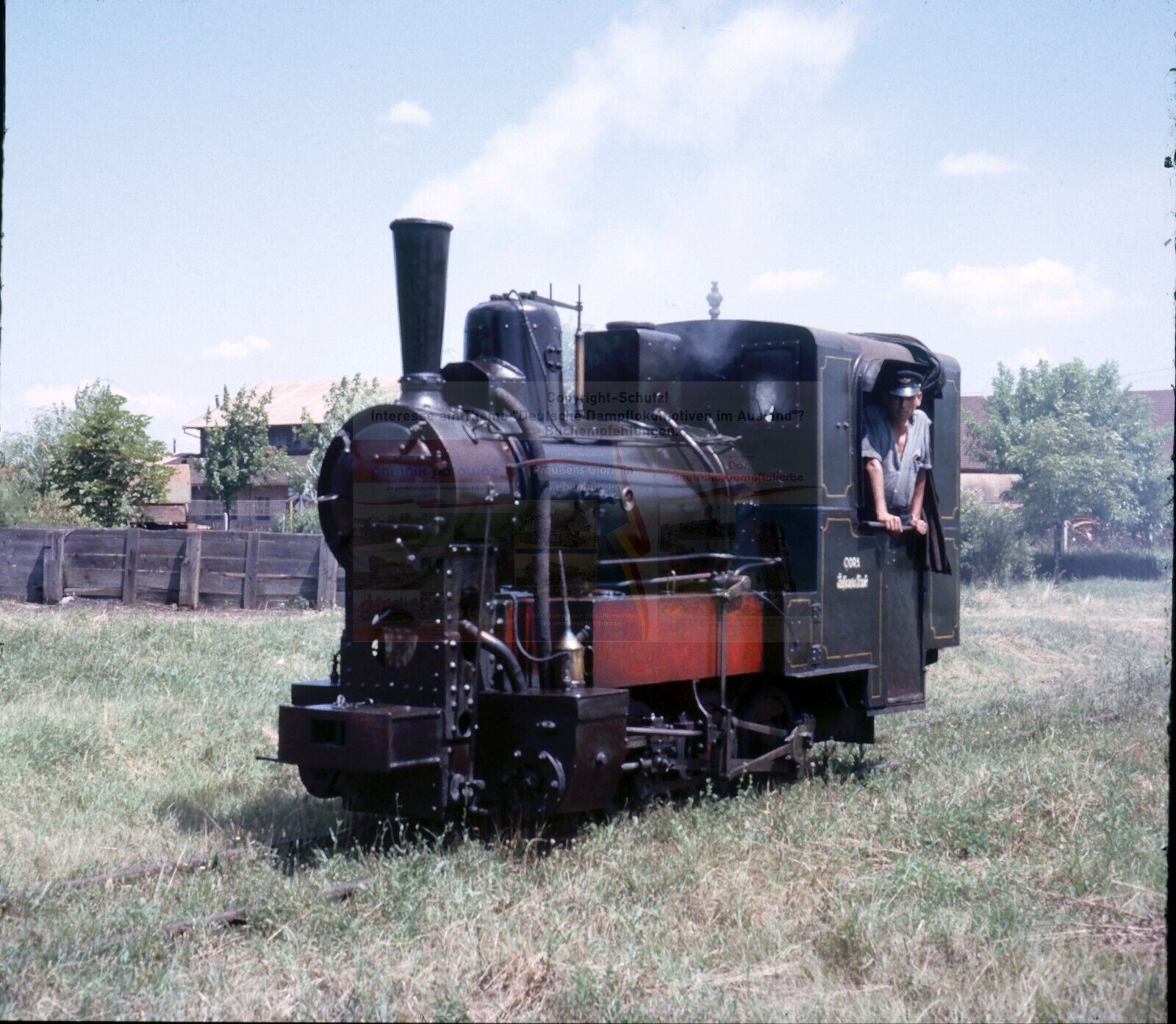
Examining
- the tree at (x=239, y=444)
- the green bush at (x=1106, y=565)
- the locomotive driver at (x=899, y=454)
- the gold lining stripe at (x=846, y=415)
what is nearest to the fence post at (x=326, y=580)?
the locomotive driver at (x=899, y=454)

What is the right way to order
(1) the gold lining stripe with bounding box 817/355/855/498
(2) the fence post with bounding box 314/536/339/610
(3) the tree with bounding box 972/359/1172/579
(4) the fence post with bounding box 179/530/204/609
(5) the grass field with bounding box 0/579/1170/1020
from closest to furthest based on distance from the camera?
(5) the grass field with bounding box 0/579/1170/1020
(1) the gold lining stripe with bounding box 817/355/855/498
(4) the fence post with bounding box 179/530/204/609
(2) the fence post with bounding box 314/536/339/610
(3) the tree with bounding box 972/359/1172/579

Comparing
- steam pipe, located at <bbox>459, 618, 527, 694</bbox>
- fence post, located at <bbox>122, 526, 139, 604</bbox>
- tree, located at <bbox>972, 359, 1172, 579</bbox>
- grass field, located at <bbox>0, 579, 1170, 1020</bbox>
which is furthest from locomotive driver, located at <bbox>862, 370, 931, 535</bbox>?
tree, located at <bbox>972, 359, 1172, 579</bbox>

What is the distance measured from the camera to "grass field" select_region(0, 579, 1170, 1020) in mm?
4418

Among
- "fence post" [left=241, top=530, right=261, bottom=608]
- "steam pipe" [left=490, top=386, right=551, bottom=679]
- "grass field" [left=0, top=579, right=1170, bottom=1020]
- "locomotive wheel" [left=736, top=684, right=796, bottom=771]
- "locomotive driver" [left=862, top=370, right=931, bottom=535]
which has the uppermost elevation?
"locomotive driver" [left=862, top=370, right=931, bottom=535]

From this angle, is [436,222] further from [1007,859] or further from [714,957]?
[1007,859]

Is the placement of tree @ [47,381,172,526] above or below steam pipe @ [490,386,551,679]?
above

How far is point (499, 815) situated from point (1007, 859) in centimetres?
261

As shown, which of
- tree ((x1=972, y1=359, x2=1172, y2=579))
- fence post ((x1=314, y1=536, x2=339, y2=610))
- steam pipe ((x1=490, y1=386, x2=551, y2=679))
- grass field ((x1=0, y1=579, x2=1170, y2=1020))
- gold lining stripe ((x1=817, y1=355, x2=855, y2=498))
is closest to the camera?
grass field ((x1=0, y1=579, x2=1170, y2=1020))

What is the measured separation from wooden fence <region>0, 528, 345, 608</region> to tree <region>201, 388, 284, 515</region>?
17.3m

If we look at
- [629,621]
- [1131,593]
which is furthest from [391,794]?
[1131,593]

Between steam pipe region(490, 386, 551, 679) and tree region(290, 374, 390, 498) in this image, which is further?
Answer: tree region(290, 374, 390, 498)

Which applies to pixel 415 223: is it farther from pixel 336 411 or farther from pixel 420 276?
pixel 336 411

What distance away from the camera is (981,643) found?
17500mm

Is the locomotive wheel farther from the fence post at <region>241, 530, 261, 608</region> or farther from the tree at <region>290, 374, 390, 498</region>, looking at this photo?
the tree at <region>290, 374, 390, 498</region>
